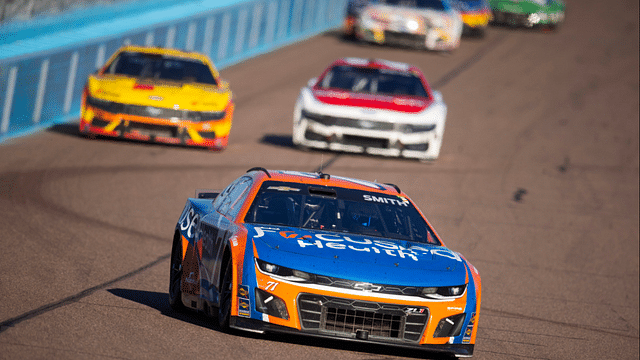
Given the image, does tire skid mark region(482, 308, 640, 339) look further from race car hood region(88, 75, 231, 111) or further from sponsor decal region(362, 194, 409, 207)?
race car hood region(88, 75, 231, 111)

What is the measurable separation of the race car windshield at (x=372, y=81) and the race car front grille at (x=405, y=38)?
10.0 meters

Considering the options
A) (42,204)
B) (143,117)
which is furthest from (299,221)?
(143,117)

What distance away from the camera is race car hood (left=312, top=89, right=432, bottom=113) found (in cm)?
1677

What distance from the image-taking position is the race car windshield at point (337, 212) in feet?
24.6

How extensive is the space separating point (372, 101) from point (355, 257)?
1022cm

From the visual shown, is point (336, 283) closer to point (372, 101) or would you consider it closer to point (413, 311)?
point (413, 311)

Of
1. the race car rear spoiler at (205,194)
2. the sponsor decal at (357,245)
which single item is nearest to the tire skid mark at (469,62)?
the race car rear spoiler at (205,194)

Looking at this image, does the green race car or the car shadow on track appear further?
the green race car

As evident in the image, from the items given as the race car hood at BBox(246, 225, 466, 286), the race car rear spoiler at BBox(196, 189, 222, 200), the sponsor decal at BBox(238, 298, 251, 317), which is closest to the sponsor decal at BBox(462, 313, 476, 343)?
the race car hood at BBox(246, 225, 466, 286)

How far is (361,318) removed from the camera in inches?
260

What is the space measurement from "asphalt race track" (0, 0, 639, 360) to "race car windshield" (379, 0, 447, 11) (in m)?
1.48

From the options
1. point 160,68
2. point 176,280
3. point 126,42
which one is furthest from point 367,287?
point 126,42

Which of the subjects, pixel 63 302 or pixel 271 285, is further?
pixel 63 302

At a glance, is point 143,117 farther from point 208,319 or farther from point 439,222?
point 208,319
